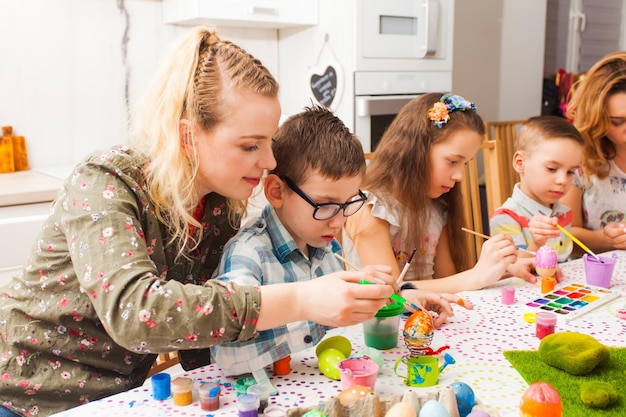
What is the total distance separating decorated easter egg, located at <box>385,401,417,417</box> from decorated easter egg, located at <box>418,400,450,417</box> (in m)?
0.02

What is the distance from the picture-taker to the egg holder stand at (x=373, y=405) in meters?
0.85

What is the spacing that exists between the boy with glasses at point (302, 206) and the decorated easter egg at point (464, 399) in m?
0.25

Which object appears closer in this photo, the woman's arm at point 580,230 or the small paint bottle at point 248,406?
the small paint bottle at point 248,406

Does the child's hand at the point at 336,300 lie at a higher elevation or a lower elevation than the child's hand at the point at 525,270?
higher

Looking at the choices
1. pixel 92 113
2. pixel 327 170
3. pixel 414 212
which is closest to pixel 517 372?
pixel 327 170

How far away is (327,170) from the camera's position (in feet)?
3.93

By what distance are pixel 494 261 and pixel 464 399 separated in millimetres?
663

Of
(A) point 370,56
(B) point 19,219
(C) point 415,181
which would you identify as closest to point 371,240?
(C) point 415,181

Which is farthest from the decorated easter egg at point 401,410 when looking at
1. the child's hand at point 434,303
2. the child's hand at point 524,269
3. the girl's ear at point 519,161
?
the girl's ear at point 519,161

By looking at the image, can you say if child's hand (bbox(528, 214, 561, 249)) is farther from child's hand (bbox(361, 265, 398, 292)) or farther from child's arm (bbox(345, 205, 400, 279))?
child's hand (bbox(361, 265, 398, 292))

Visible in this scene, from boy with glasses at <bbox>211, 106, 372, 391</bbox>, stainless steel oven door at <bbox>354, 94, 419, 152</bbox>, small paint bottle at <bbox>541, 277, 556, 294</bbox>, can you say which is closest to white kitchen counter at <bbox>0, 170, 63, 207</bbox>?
boy with glasses at <bbox>211, 106, 372, 391</bbox>

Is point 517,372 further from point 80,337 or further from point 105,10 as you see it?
point 105,10

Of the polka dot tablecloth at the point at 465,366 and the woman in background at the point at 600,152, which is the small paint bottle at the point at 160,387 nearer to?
the polka dot tablecloth at the point at 465,366

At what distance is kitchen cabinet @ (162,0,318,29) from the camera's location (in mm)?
2756
